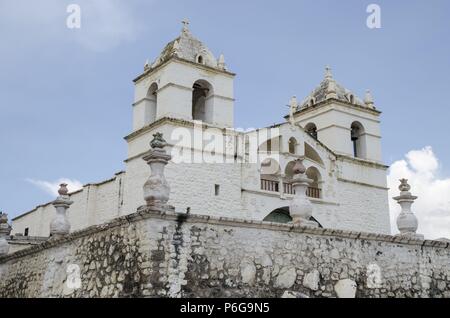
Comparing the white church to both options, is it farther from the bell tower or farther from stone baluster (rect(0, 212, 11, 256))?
stone baluster (rect(0, 212, 11, 256))

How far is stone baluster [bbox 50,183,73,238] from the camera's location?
10359mm

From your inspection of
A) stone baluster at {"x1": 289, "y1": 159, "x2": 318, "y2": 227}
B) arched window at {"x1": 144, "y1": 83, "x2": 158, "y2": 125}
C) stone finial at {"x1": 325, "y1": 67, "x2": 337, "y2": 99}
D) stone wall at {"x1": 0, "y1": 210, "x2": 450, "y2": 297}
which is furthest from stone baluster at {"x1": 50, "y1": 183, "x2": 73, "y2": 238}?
stone finial at {"x1": 325, "y1": 67, "x2": 337, "y2": 99}

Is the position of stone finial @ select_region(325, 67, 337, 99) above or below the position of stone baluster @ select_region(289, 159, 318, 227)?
above

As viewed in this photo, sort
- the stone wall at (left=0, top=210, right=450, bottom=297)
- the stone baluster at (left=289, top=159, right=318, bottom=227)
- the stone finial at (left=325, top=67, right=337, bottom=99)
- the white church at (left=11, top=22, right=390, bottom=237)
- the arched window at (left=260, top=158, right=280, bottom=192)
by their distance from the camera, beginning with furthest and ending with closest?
the stone finial at (left=325, top=67, right=337, bottom=99) < the arched window at (left=260, top=158, right=280, bottom=192) < the white church at (left=11, top=22, right=390, bottom=237) < the stone baluster at (left=289, top=159, right=318, bottom=227) < the stone wall at (left=0, top=210, right=450, bottom=297)

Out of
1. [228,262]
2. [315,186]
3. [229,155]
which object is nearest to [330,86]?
[315,186]

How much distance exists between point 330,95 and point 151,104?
783 cm

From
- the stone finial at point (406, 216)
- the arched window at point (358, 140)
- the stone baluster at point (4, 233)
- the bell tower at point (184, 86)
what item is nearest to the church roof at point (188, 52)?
the bell tower at point (184, 86)

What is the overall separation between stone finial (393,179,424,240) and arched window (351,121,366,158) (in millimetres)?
14417

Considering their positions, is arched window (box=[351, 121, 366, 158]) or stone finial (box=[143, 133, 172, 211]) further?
arched window (box=[351, 121, 366, 158])

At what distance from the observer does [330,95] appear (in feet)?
80.8

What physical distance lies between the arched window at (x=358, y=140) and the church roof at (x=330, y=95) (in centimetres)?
98

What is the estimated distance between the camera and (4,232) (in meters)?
12.3

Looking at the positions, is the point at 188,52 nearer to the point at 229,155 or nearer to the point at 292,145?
the point at 229,155

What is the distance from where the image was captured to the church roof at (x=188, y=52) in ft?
68.0
